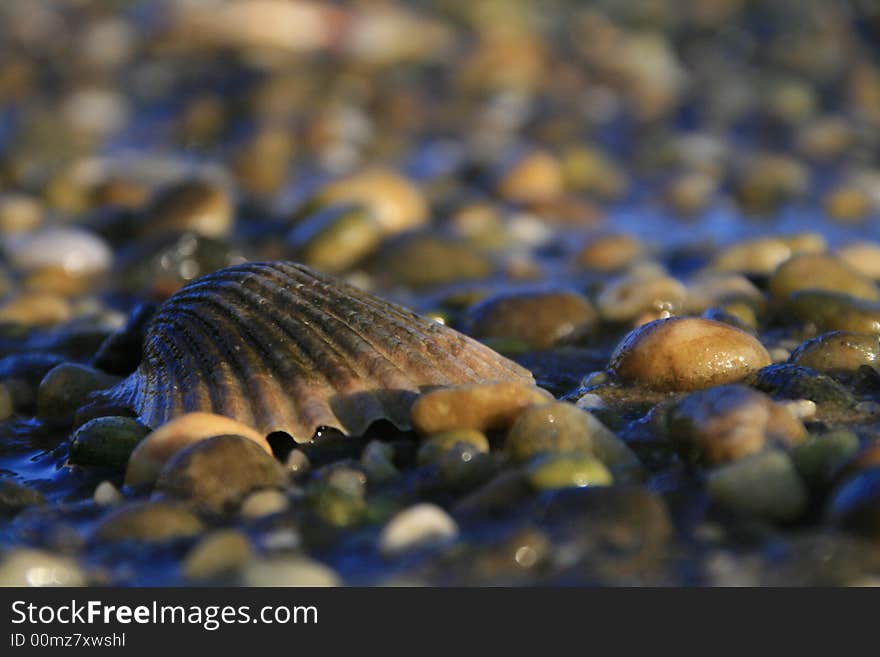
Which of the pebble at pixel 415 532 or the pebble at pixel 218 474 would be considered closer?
the pebble at pixel 415 532

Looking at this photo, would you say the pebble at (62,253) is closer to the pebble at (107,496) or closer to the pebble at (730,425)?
the pebble at (107,496)

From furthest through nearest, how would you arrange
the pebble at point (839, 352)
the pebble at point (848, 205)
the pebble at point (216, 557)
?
the pebble at point (848, 205) < the pebble at point (839, 352) < the pebble at point (216, 557)

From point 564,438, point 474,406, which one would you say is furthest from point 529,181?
point 564,438

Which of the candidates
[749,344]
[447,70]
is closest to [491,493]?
[749,344]

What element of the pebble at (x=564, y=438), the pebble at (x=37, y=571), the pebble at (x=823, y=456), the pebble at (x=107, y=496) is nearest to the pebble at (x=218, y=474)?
the pebble at (x=107, y=496)

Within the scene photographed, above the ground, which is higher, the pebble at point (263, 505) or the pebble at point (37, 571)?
the pebble at point (263, 505)

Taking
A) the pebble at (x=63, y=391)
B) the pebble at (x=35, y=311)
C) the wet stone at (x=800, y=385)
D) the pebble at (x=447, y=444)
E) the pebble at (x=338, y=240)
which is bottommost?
the pebble at (x=447, y=444)

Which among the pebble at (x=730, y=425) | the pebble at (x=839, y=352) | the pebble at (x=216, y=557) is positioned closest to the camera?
the pebble at (x=216, y=557)

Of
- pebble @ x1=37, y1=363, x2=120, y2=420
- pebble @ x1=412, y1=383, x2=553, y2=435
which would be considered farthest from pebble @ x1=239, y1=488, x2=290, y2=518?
pebble @ x1=37, y1=363, x2=120, y2=420
